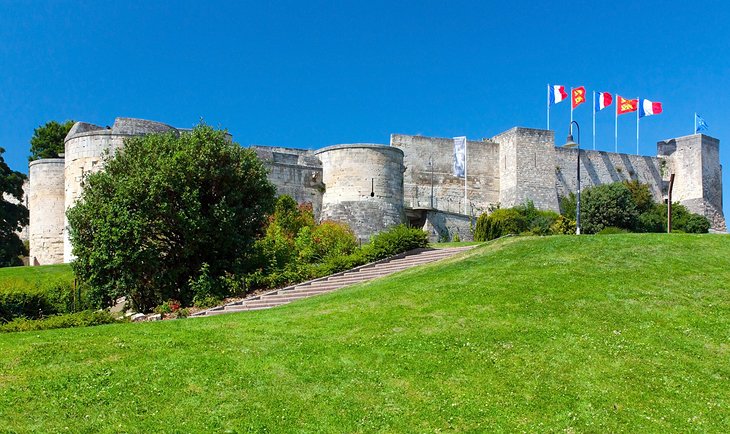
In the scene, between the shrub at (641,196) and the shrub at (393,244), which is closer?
A: the shrub at (393,244)

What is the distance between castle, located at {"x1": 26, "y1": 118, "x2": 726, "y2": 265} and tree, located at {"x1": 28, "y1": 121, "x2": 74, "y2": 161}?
5.85 meters

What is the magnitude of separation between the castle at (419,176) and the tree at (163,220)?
10.2 ft

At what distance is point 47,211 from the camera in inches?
1389

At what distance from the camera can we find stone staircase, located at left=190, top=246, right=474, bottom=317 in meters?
19.9

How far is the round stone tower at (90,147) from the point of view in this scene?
3089cm

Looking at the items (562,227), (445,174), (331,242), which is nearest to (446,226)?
(562,227)

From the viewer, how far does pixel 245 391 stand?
33.7ft

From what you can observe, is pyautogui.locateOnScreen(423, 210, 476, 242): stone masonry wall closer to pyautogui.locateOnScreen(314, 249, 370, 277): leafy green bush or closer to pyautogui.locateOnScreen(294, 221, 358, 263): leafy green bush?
pyautogui.locateOnScreen(294, 221, 358, 263): leafy green bush

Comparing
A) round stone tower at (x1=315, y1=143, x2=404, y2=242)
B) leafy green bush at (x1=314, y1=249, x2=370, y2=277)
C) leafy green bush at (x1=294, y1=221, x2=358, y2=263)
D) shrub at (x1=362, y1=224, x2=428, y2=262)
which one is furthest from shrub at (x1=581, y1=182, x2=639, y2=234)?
leafy green bush at (x1=314, y1=249, x2=370, y2=277)

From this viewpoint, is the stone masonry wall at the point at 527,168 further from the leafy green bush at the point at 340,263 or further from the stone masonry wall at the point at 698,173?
the leafy green bush at the point at 340,263

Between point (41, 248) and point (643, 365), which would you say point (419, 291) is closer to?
point (643, 365)

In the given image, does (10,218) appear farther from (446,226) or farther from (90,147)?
(446,226)

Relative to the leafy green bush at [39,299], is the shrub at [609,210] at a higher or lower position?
higher

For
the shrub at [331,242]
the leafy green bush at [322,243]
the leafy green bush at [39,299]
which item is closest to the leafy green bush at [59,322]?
the leafy green bush at [39,299]
